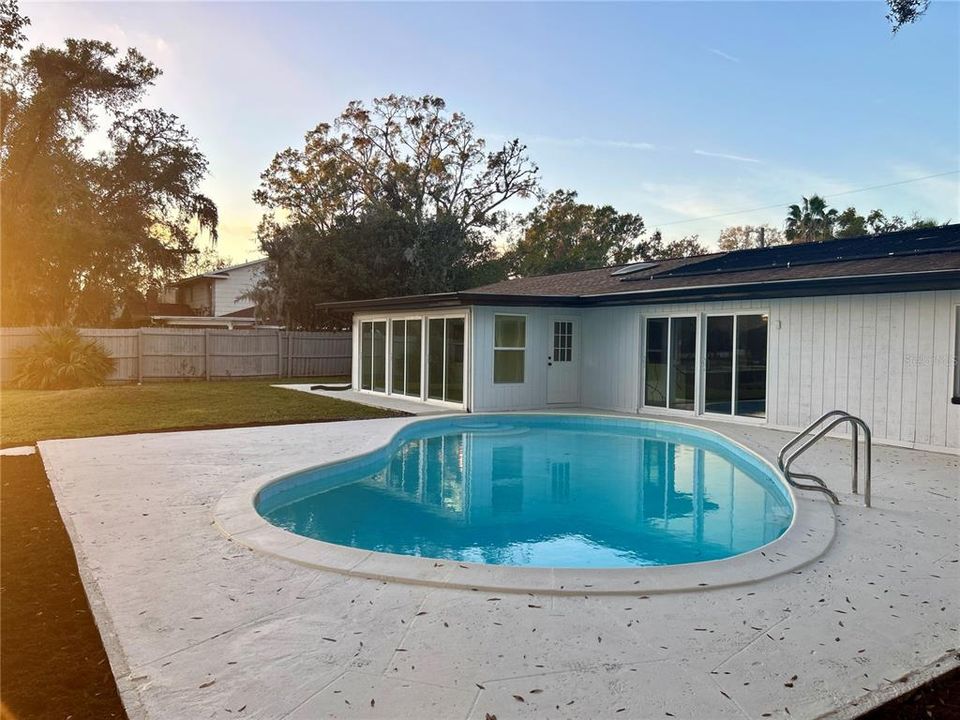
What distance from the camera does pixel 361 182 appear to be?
94.2 ft

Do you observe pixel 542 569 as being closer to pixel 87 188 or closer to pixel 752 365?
pixel 752 365

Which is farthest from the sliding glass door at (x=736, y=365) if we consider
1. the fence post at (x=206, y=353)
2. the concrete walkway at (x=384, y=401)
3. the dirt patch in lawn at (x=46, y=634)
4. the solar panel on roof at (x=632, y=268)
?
the fence post at (x=206, y=353)

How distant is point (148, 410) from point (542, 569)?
10.5m

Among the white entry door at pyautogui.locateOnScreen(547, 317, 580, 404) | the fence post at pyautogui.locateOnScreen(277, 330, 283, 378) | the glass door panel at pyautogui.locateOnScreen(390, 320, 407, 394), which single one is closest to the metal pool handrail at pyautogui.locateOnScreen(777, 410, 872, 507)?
the white entry door at pyautogui.locateOnScreen(547, 317, 580, 404)

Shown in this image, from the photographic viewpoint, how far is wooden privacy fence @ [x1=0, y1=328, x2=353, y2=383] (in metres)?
17.8

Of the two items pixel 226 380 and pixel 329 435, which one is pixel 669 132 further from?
pixel 226 380

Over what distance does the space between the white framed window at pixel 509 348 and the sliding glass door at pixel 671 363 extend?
2405 mm

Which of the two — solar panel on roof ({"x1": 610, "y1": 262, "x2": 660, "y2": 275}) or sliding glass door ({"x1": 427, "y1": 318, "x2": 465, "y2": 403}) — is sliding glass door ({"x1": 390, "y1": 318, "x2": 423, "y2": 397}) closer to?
sliding glass door ({"x1": 427, "y1": 318, "x2": 465, "y2": 403})

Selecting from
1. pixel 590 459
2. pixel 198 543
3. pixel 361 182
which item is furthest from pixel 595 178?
pixel 198 543

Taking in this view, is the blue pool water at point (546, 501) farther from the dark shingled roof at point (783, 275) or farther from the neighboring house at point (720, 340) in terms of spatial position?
the dark shingled roof at point (783, 275)

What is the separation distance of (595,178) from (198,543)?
1979 centimetres

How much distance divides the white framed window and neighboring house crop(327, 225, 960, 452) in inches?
1.1

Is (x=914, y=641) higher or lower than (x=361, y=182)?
lower

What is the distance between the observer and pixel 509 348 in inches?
503
